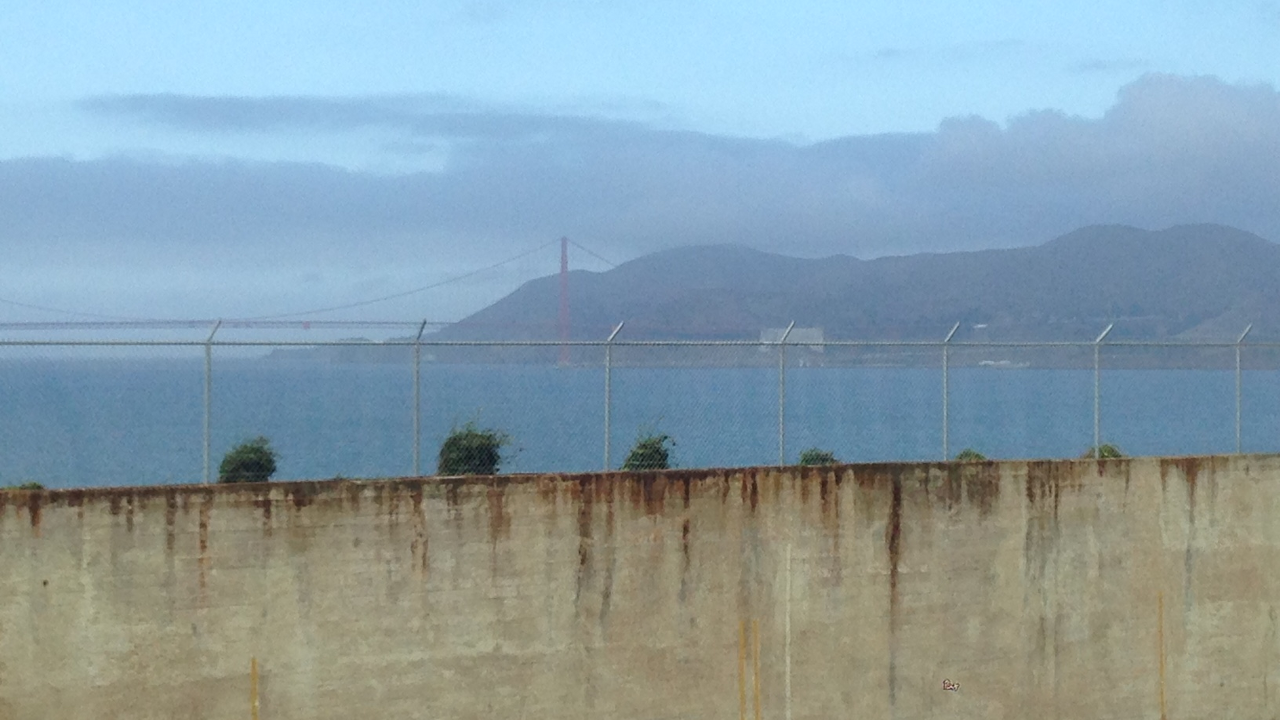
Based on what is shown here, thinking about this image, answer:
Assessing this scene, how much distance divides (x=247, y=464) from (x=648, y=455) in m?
4.28

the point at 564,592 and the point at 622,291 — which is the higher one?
the point at 622,291

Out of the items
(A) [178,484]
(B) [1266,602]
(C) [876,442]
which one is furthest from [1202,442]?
(A) [178,484]

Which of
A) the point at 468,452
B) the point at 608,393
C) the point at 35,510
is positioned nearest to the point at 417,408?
the point at 468,452

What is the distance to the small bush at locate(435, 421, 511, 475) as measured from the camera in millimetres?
15695

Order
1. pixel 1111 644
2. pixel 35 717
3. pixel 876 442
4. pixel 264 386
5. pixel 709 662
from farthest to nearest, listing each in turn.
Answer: pixel 264 386, pixel 876 442, pixel 1111 644, pixel 709 662, pixel 35 717

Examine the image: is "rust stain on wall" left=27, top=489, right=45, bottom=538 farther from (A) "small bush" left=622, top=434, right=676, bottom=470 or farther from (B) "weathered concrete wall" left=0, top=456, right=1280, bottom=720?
(A) "small bush" left=622, top=434, right=676, bottom=470

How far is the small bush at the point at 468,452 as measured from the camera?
1570 centimetres

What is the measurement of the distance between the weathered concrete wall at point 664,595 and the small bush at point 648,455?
92 cm

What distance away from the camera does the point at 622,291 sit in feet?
574

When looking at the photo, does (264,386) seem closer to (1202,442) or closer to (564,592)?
(1202,442)

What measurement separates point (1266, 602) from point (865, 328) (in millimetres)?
125820

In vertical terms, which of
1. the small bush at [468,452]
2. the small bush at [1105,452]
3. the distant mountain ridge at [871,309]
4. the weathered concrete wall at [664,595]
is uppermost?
the distant mountain ridge at [871,309]

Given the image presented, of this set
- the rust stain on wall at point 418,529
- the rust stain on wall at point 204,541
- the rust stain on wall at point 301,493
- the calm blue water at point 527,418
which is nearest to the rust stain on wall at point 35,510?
the rust stain on wall at point 204,541

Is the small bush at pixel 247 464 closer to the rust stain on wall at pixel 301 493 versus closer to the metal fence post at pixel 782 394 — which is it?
the rust stain on wall at pixel 301 493
